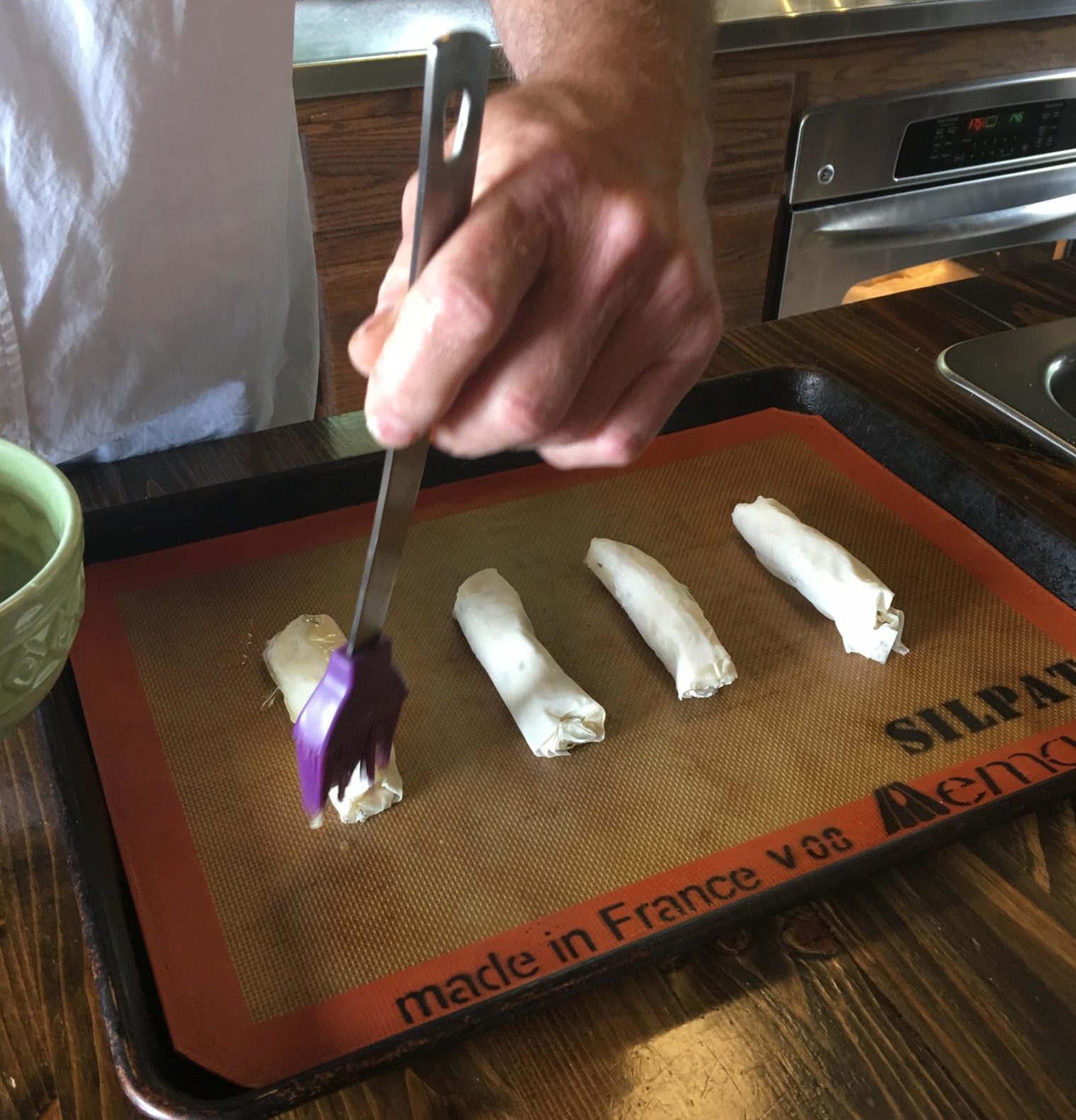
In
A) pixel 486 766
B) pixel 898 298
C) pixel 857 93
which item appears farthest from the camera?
pixel 857 93

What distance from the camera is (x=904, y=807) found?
66 centimetres

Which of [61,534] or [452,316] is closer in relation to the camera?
[452,316]

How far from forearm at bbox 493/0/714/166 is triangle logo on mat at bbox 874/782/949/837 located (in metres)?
0.40

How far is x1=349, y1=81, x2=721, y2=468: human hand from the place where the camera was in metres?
0.43

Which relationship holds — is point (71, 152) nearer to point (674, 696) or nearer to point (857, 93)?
point (674, 696)

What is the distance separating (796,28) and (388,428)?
4.91 feet

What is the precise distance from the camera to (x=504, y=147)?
46 cm

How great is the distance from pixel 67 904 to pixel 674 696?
401mm

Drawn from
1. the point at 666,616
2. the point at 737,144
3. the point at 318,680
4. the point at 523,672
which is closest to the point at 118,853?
the point at 318,680

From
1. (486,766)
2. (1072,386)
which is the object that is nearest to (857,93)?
(1072,386)

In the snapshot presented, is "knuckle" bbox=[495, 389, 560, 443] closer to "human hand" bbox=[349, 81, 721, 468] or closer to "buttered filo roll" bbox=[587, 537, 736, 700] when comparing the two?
"human hand" bbox=[349, 81, 721, 468]

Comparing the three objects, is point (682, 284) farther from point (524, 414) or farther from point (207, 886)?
point (207, 886)

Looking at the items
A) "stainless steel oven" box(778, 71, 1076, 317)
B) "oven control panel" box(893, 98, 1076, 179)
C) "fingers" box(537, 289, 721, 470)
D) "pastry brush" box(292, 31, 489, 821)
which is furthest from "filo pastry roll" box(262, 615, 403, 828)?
"oven control panel" box(893, 98, 1076, 179)

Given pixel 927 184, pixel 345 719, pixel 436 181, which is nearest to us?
pixel 436 181
